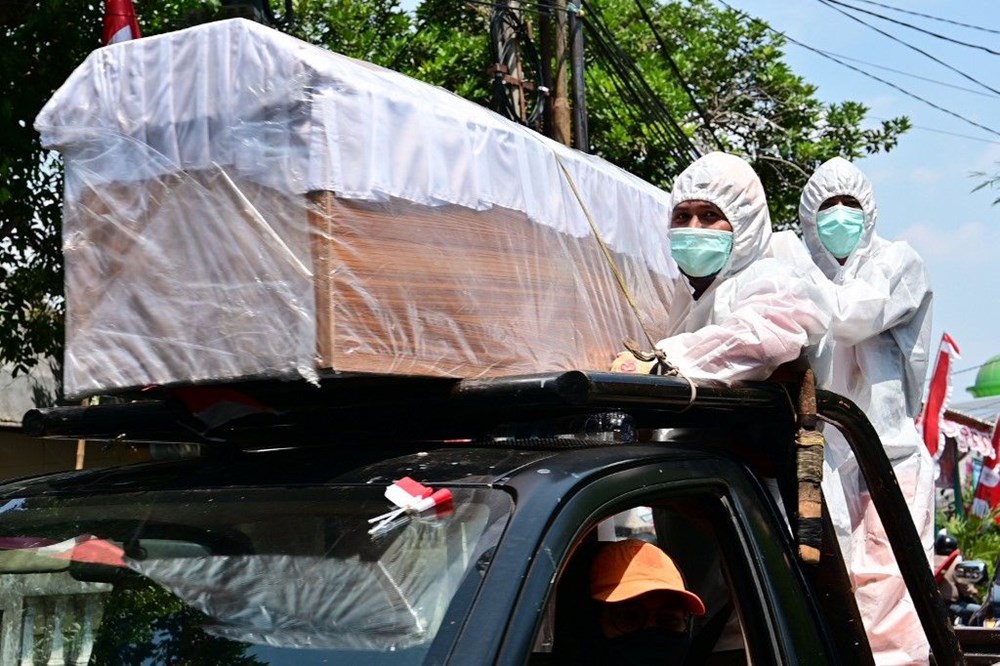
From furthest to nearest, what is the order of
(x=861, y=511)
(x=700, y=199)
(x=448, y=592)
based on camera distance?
(x=861, y=511)
(x=700, y=199)
(x=448, y=592)

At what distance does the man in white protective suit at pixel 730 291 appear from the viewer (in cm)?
290

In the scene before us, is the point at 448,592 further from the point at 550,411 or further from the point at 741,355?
the point at 741,355

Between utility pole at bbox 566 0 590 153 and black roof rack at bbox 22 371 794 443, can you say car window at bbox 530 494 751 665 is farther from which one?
utility pole at bbox 566 0 590 153

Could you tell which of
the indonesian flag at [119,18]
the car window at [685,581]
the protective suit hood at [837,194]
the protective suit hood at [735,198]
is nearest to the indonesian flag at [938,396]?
the protective suit hood at [837,194]

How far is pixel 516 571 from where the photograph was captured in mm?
1896

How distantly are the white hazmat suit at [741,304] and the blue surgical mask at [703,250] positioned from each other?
0.03m

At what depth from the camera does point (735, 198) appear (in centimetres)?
352

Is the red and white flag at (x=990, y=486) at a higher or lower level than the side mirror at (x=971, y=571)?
lower

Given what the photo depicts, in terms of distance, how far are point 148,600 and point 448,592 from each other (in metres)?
0.60

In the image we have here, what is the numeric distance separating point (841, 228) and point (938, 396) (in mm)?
10802

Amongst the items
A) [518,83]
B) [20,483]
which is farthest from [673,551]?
[518,83]

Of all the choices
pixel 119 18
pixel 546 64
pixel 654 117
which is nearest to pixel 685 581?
pixel 119 18

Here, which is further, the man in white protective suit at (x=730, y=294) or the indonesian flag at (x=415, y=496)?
the man in white protective suit at (x=730, y=294)

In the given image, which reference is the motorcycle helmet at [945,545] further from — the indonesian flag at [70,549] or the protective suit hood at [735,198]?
the indonesian flag at [70,549]
